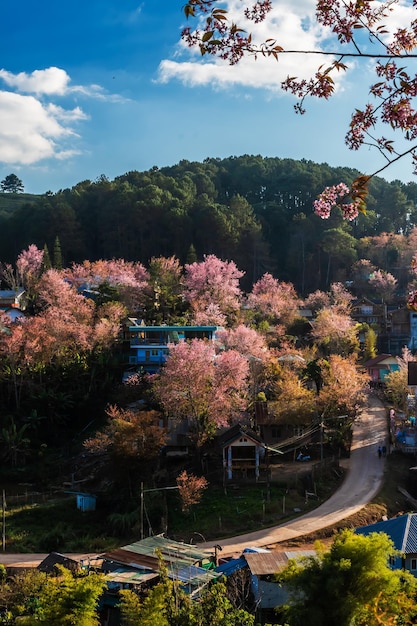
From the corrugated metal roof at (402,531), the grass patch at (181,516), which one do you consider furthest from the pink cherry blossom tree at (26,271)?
the corrugated metal roof at (402,531)

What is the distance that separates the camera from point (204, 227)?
5534 centimetres

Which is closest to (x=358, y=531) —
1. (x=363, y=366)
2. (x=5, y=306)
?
(x=363, y=366)

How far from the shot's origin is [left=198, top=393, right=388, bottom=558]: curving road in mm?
20531

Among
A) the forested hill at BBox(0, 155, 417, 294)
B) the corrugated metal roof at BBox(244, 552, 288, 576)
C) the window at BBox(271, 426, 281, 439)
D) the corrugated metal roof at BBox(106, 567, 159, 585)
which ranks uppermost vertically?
the forested hill at BBox(0, 155, 417, 294)

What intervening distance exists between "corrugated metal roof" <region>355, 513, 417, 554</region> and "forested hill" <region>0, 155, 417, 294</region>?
32981 millimetres

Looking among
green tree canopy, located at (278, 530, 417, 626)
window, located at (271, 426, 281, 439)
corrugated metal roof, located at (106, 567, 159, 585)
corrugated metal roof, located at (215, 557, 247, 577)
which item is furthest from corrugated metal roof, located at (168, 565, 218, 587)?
window, located at (271, 426, 281, 439)

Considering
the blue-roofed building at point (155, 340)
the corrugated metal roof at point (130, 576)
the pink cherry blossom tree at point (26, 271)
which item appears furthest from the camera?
the pink cherry blossom tree at point (26, 271)

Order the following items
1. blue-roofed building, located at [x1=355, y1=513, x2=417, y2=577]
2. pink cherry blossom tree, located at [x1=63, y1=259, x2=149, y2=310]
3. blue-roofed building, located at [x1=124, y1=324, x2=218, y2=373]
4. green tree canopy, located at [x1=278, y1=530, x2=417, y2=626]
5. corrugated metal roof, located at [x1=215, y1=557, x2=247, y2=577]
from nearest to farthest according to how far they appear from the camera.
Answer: green tree canopy, located at [x1=278, y1=530, x2=417, y2=626], corrugated metal roof, located at [x1=215, y1=557, x2=247, y2=577], blue-roofed building, located at [x1=355, y1=513, x2=417, y2=577], blue-roofed building, located at [x1=124, y1=324, x2=218, y2=373], pink cherry blossom tree, located at [x1=63, y1=259, x2=149, y2=310]

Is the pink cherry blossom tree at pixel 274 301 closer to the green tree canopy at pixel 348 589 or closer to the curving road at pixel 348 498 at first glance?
the curving road at pixel 348 498

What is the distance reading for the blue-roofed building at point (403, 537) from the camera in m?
16.5

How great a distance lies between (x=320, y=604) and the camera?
10398mm

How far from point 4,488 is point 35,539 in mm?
5486

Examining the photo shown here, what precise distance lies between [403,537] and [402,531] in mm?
281

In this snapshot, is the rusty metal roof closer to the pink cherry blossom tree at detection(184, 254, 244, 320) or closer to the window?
the window
